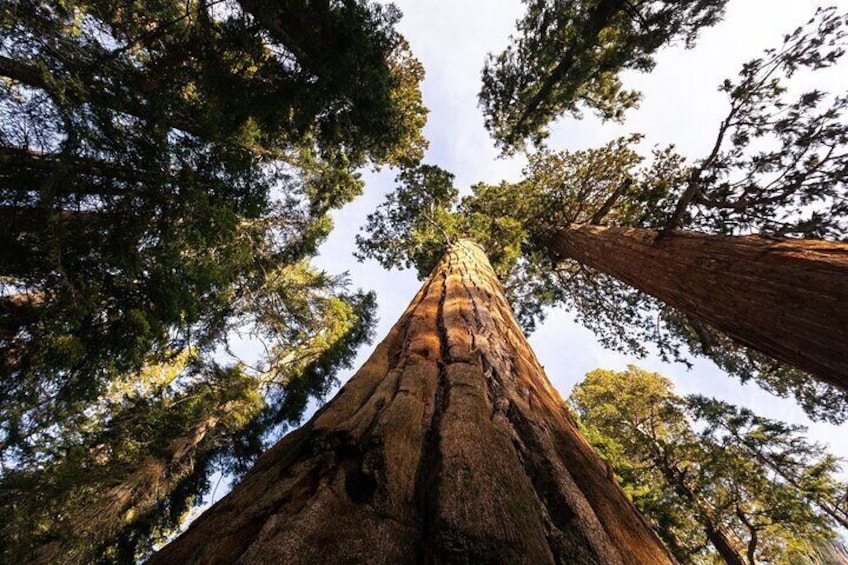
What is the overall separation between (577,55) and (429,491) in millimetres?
8166

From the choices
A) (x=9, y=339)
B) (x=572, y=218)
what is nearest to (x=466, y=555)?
(x=9, y=339)

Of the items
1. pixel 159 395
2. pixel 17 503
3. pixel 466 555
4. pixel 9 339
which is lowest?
pixel 17 503

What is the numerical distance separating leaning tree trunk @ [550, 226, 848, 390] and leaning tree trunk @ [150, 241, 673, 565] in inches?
78.1

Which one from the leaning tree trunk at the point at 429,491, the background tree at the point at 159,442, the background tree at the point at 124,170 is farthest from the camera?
the background tree at the point at 159,442

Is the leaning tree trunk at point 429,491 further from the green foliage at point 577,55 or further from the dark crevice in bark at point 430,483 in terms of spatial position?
the green foliage at point 577,55

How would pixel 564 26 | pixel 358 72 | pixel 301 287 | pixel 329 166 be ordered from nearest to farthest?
pixel 358 72 → pixel 564 26 → pixel 329 166 → pixel 301 287

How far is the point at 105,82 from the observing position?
342 cm

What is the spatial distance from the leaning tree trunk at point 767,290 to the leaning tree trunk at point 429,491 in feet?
6.51

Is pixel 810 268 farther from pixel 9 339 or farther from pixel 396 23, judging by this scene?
pixel 9 339

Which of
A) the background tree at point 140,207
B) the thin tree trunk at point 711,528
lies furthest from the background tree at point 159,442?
the thin tree trunk at point 711,528

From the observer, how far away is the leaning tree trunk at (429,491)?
2.96 feet

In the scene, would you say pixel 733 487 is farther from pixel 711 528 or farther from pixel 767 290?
pixel 767 290

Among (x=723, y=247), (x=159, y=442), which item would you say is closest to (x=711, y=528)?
(x=723, y=247)

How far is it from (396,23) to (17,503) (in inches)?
337
